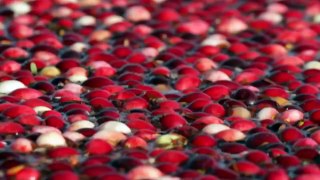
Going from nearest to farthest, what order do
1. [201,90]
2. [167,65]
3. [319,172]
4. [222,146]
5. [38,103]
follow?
[319,172], [222,146], [38,103], [201,90], [167,65]

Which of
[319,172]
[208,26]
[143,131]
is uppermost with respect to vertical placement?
[208,26]

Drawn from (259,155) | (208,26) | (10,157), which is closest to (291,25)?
(208,26)

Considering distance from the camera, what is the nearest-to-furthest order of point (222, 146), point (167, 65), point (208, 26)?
point (222, 146) → point (167, 65) → point (208, 26)

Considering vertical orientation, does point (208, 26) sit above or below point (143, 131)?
above

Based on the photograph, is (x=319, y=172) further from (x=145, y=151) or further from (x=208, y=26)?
(x=208, y=26)

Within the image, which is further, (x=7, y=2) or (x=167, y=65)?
(x=7, y=2)

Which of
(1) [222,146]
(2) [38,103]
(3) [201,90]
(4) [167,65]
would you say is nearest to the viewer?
(1) [222,146]

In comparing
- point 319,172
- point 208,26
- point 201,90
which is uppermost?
point 208,26

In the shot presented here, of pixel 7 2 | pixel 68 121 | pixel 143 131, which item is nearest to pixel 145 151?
pixel 143 131

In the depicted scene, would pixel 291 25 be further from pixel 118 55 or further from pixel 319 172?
pixel 319 172
